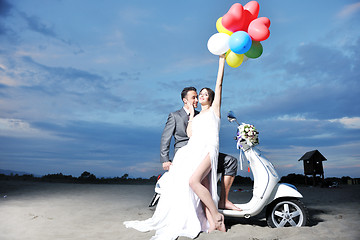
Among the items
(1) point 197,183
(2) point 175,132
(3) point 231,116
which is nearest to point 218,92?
(3) point 231,116

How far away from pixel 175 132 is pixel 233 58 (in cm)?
124

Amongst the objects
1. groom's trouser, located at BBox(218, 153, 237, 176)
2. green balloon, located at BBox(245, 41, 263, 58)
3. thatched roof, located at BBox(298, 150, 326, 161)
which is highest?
green balloon, located at BBox(245, 41, 263, 58)

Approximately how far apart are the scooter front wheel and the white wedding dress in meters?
0.73

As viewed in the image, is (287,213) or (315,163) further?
(315,163)

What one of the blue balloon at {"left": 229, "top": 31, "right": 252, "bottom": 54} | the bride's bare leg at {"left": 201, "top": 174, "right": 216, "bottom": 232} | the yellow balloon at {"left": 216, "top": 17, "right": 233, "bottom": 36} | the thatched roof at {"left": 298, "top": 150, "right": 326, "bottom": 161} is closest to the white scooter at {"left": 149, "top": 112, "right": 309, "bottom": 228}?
the bride's bare leg at {"left": 201, "top": 174, "right": 216, "bottom": 232}

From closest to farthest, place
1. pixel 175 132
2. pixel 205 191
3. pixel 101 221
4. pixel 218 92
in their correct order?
pixel 205 191 < pixel 218 92 < pixel 175 132 < pixel 101 221

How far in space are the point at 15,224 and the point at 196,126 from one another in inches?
113

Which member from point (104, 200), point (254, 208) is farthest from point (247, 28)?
point (104, 200)

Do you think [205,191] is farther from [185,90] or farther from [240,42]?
[240,42]

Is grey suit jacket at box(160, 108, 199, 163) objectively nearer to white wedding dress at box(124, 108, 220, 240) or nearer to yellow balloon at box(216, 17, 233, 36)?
white wedding dress at box(124, 108, 220, 240)

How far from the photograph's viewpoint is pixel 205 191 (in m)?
3.48

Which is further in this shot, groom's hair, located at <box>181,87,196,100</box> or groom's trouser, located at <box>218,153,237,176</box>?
groom's hair, located at <box>181,87,196,100</box>

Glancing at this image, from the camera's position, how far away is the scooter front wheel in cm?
356

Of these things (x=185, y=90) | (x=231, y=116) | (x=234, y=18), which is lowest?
(x=231, y=116)
